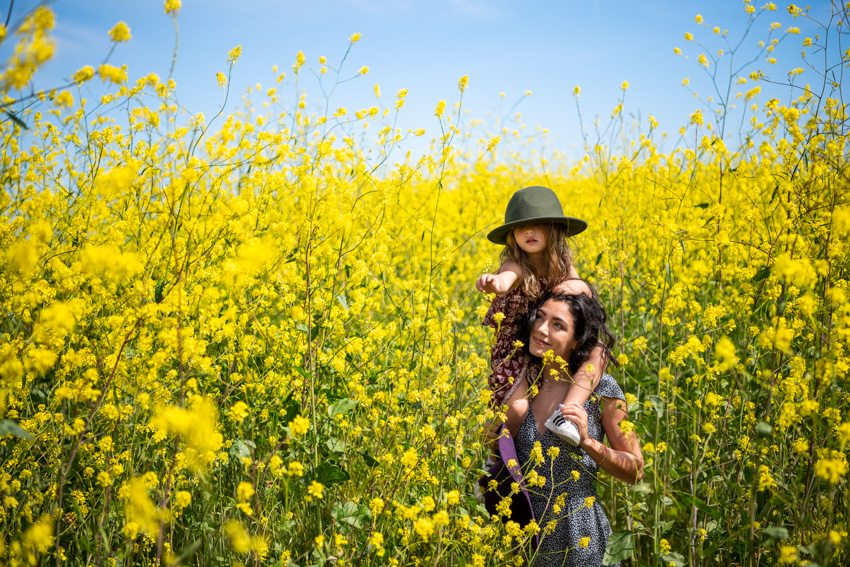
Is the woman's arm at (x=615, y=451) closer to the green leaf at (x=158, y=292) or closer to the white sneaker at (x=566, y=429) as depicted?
the white sneaker at (x=566, y=429)

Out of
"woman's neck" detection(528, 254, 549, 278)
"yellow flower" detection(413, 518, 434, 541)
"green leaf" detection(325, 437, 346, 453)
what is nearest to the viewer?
"yellow flower" detection(413, 518, 434, 541)

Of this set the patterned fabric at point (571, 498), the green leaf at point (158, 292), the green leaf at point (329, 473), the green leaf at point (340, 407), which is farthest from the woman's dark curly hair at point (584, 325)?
the green leaf at point (158, 292)

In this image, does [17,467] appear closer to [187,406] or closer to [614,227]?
[187,406]

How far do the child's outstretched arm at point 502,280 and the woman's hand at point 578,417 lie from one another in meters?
0.46

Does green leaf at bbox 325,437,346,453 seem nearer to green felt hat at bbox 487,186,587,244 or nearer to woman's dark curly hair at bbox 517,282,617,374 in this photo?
woman's dark curly hair at bbox 517,282,617,374

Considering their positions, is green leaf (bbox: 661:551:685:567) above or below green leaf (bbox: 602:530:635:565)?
below

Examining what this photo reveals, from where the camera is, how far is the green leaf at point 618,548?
1.57 meters

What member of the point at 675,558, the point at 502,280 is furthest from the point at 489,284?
the point at 675,558

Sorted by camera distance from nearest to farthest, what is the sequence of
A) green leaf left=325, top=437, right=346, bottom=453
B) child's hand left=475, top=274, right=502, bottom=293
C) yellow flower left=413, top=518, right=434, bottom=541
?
yellow flower left=413, top=518, right=434, bottom=541
green leaf left=325, top=437, right=346, bottom=453
child's hand left=475, top=274, right=502, bottom=293

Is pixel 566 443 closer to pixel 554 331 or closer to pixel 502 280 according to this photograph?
pixel 554 331

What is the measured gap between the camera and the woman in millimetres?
1733

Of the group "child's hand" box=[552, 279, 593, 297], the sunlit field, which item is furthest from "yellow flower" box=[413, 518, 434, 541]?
"child's hand" box=[552, 279, 593, 297]

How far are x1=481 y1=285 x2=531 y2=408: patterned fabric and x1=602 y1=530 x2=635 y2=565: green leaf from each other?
0.66 m

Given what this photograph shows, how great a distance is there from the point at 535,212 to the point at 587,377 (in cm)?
68
